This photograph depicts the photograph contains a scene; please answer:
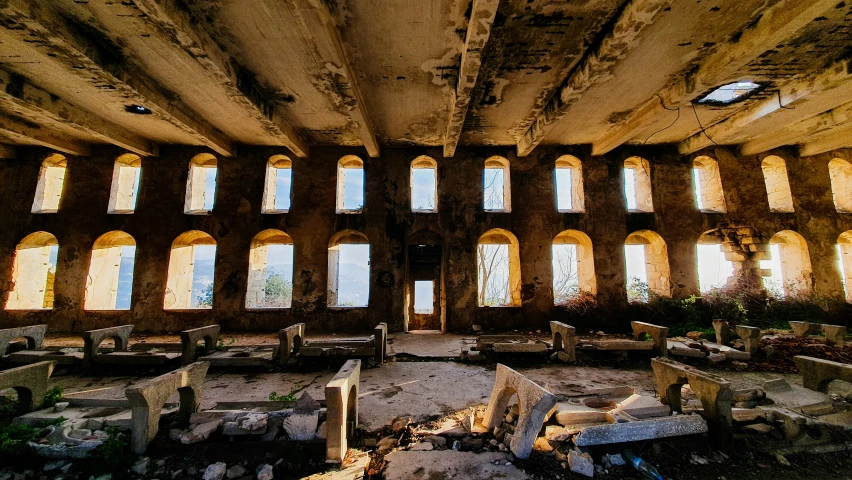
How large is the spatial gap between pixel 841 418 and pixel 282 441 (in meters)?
6.20

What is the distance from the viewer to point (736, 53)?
17.7 ft

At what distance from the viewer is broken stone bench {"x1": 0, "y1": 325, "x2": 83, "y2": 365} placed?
5.75m

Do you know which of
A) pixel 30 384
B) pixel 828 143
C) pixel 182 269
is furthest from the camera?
pixel 182 269

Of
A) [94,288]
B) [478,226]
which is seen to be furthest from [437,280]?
[94,288]

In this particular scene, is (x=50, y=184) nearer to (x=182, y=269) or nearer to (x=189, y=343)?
(x=182, y=269)

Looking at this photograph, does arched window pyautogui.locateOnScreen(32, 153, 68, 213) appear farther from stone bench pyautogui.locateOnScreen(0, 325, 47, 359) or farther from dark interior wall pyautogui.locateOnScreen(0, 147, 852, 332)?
stone bench pyautogui.locateOnScreen(0, 325, 47, 359)

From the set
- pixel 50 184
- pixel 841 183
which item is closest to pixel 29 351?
pixel 50 184

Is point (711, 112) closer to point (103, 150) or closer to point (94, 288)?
point (103, 150)

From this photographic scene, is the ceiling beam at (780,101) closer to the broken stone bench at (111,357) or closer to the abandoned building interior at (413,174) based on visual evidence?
the abandoned building interior at (413,174)

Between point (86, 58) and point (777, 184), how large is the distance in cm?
1785

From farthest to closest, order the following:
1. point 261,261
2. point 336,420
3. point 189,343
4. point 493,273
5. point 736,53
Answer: point 493,273, point 261,261, point 189,343, point 736,53, point 336,420

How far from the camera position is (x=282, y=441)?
327 cm

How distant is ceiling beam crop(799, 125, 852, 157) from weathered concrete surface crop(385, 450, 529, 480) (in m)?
12.8

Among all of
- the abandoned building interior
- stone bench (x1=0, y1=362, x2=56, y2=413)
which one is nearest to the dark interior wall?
the abandoned building interior
